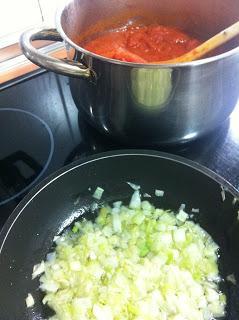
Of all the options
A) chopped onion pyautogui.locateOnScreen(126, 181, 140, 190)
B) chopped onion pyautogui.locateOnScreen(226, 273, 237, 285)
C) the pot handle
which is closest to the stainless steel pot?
the pot handle

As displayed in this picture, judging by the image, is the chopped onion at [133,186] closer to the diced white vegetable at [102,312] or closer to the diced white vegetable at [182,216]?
the diced white vegetable at [182,216]

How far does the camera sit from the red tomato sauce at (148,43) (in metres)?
0.96

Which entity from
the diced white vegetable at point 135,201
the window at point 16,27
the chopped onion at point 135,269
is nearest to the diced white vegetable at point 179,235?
the chopped onion at point 135,269

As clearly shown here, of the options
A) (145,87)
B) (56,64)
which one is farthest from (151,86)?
(56,64)

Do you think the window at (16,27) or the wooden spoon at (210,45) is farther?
the window at (16,27)

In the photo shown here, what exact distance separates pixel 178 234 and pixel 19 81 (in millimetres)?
631

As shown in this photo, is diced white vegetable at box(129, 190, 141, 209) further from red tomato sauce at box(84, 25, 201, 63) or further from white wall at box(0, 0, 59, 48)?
white wall at box(0, 0, 59, 48)

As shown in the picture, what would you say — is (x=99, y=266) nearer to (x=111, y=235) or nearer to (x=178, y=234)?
(x=111, y=235)

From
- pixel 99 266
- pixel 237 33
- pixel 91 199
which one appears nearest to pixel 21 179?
pixel 91 199

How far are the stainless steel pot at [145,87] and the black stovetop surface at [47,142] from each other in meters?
0.08

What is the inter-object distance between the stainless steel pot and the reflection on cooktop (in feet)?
0.48

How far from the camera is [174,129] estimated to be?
804mm

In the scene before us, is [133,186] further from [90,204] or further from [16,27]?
[16,27]

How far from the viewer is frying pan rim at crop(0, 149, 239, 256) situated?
720 mm
